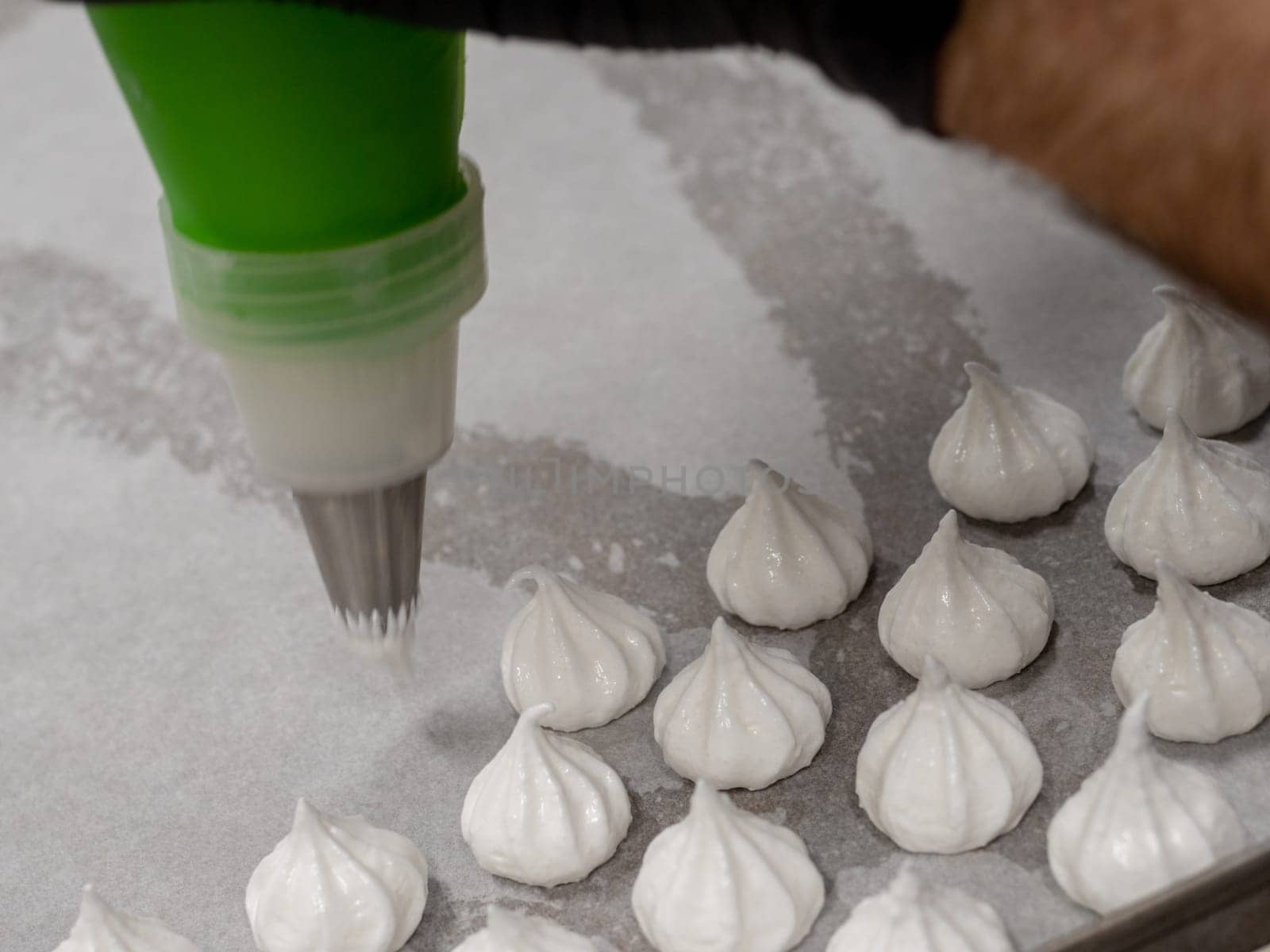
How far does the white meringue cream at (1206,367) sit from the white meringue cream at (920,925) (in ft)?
2.28

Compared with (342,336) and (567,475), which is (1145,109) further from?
(567,475)

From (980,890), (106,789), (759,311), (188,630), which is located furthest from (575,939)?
(759,311)

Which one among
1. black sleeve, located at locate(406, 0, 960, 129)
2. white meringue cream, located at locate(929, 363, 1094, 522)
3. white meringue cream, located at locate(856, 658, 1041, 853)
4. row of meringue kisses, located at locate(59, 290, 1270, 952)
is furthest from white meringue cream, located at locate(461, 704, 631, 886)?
black sleeve, located at locate(406, 0, 960, 129)

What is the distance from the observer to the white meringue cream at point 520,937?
45.5 inches

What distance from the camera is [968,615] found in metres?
1.38

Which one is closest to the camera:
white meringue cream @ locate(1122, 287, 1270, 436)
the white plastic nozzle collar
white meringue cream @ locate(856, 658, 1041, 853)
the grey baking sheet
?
the white plastic nozzle collar

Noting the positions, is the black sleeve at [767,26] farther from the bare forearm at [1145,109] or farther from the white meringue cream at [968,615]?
the white meringue cream at [968,615]

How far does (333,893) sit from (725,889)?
1.10 feet

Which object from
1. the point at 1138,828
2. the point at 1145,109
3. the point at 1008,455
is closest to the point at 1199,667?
the point at 1138,828

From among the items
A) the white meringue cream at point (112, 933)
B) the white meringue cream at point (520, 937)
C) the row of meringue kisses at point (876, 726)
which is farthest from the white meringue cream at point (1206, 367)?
the white meringue cream at point (112, 933)

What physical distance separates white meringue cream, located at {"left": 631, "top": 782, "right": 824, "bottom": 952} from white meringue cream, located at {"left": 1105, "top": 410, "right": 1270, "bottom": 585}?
501 mm

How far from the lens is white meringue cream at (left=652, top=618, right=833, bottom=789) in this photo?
1.32 metres

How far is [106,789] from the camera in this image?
1456 mm

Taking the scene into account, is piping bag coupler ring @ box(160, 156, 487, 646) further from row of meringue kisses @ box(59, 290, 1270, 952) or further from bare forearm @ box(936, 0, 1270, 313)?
bare forearm @ box(936, 0, 1270, 313)
